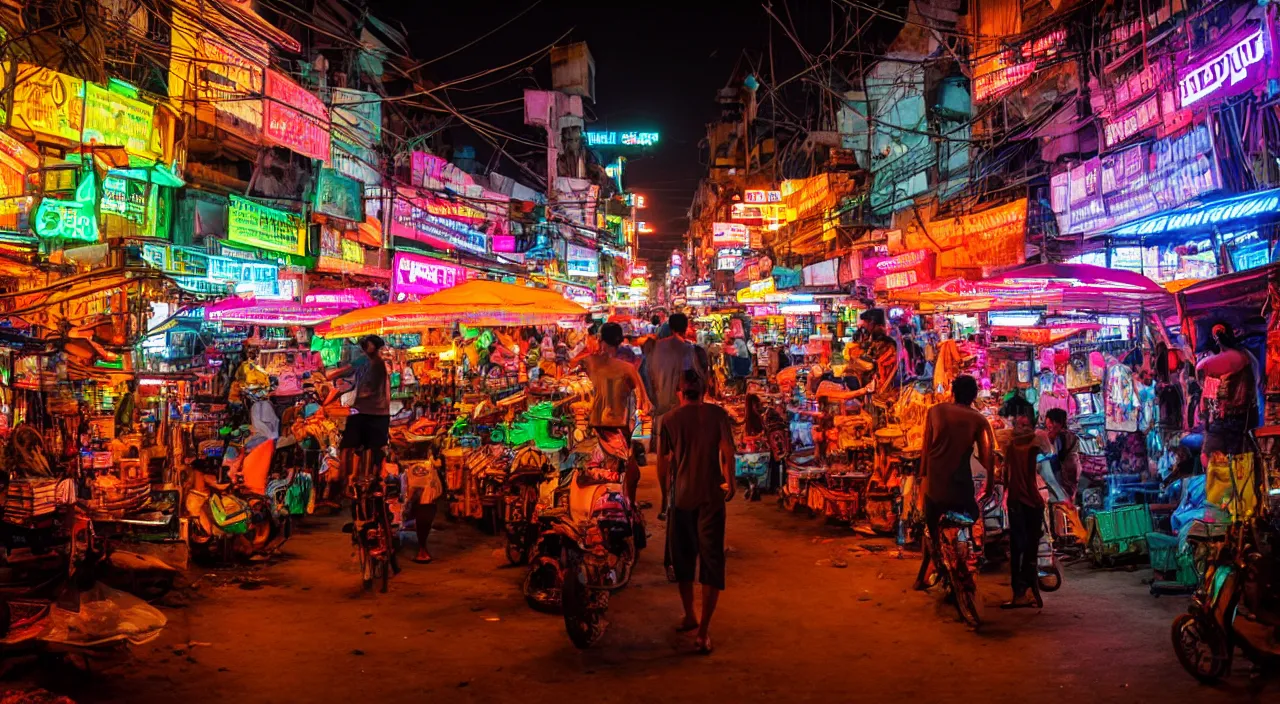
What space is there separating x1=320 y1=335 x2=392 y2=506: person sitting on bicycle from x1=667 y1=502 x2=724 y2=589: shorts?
4230 millimetres

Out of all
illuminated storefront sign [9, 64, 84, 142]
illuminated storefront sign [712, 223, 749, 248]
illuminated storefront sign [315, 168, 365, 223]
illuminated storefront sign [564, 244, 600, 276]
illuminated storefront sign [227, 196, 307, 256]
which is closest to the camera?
illuminated storefront sign [9, 64, 84, 142]

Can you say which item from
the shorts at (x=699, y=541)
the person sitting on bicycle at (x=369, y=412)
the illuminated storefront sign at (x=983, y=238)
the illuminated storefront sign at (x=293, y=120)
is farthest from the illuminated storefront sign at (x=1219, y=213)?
the illuminated storefront sign at (x=293, y=120)

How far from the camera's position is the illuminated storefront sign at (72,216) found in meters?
10.3

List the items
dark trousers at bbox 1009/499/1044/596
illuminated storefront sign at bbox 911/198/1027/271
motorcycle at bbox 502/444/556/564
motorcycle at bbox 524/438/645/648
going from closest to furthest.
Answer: motorcycle at bbox 524/438/645/648, dark trousers at bbox 1009/499/1044/596, motorcycle at bbox 502/444/556/564, illuminated storefront sign at bbox 911/198/1027/271

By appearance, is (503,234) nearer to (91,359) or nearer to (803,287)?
(803,287)

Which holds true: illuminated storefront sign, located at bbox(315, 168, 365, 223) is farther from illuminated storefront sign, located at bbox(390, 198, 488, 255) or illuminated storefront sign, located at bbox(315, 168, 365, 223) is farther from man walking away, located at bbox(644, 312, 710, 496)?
man walking away, located at bbox(644, 312, 710, 496)

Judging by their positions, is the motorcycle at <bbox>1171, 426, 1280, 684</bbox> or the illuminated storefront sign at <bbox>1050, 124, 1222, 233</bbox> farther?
the illuminated storefront sign at <bbox>1050, 124, 1222, 233</bbox>

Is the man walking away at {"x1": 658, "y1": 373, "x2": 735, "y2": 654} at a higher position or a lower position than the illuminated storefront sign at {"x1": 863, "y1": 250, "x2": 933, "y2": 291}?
lower

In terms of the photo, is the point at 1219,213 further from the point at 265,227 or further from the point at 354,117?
the point at 354,117

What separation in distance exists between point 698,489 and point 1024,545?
299 centimetres

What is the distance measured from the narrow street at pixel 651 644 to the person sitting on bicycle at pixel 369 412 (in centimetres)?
124

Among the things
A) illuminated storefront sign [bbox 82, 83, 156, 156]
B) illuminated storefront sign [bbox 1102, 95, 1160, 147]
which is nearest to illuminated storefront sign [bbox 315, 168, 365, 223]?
illuminated storefront sign [bbox 82, 83, 156, 156]

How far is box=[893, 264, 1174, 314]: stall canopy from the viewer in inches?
368

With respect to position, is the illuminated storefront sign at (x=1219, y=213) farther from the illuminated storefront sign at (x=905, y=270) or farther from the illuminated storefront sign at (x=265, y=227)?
the illuminated storefront sign at (x=265, y=227)
